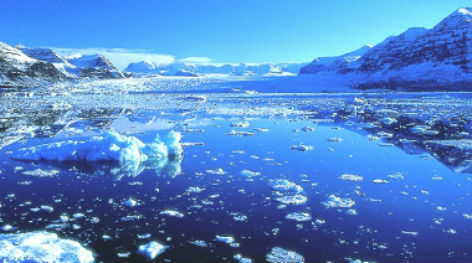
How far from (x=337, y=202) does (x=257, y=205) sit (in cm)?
128

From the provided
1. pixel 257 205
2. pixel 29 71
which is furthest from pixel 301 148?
pixel 29 71

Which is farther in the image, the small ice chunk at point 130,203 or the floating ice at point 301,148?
the floating ice at point 301,148

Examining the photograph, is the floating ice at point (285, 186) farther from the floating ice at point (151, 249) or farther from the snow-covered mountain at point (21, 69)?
the snow-covered mountain at point (21, 69)

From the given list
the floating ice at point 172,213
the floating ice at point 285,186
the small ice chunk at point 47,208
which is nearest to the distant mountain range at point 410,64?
the floating ice at point 285,186

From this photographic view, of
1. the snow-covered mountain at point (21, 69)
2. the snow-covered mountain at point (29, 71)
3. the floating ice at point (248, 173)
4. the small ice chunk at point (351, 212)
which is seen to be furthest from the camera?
the snow-covered mountain at point (21, 69)

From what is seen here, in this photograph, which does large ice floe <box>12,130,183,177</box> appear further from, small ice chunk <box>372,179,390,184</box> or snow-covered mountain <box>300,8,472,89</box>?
snow-covered mountain <box>300,8,472,89</box>

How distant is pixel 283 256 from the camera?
432 cm

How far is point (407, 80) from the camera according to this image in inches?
2670

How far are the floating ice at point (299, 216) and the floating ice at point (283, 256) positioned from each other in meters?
0.99

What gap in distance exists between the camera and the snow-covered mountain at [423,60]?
65.2 metres

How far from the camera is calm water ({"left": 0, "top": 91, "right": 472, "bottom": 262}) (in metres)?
4.54

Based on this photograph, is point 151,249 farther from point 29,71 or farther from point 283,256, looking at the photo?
point 29,71

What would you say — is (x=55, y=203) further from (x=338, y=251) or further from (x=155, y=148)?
(x=338, y=251)

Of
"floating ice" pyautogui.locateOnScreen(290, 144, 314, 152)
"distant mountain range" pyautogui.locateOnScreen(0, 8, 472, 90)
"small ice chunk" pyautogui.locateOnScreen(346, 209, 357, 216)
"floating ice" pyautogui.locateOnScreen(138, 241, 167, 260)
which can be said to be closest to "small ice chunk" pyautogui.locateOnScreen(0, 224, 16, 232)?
"floating ice" pyautogui.locateOnScreen(138, 241, 167, 260)
